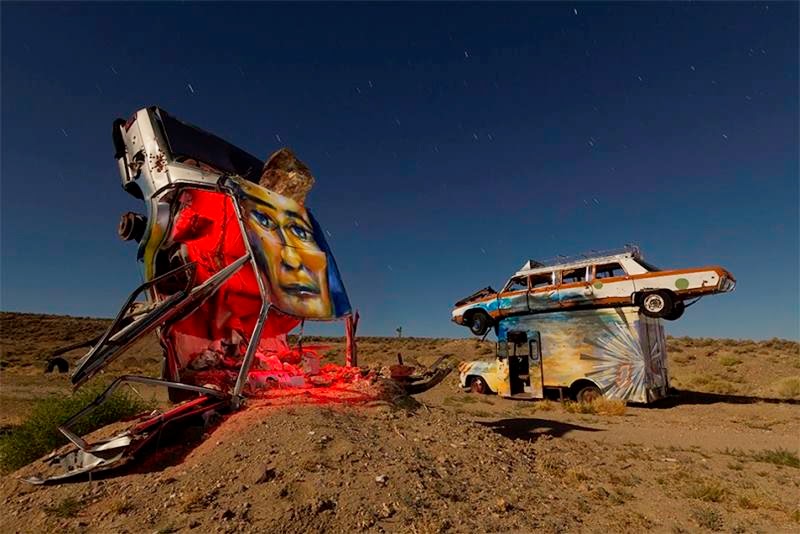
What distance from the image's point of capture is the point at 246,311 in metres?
12.4

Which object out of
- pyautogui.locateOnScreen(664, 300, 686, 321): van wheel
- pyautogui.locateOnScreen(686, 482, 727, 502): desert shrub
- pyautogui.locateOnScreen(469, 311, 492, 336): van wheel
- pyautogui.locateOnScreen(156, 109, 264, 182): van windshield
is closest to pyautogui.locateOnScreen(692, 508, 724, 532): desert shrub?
pyautogui.locateOnScreen(686, 482, 727, 502): desert shrub

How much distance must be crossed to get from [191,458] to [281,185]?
7130 mm

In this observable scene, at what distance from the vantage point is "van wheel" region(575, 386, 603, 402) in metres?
19.0

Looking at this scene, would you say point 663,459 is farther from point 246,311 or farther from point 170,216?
point 170,216

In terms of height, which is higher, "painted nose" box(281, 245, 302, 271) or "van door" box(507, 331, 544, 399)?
"painted nose" box(281, 245, 302, 271)

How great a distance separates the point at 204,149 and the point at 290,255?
13.4ft

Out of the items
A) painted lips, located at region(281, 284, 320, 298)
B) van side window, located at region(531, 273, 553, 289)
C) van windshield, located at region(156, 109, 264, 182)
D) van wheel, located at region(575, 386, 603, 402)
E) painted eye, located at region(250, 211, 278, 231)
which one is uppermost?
van windshield, located at region(156, 109, 264, 182)

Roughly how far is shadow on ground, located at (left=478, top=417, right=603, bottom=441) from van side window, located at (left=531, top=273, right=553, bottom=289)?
24.6 feet

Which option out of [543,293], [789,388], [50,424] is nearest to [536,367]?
[543,293]

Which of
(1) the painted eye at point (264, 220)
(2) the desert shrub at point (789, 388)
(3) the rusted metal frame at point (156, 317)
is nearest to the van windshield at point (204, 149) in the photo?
(1) the painted eye at point (264, 220)

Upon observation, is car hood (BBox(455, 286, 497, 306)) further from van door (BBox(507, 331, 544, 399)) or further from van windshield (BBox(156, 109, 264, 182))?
van windshield (BBox(156, 109, 264, 182))

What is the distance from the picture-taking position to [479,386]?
23.6 m

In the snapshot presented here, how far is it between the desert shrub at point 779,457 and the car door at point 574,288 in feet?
29.0

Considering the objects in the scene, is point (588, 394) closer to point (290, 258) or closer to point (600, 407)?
point (600, 407)
